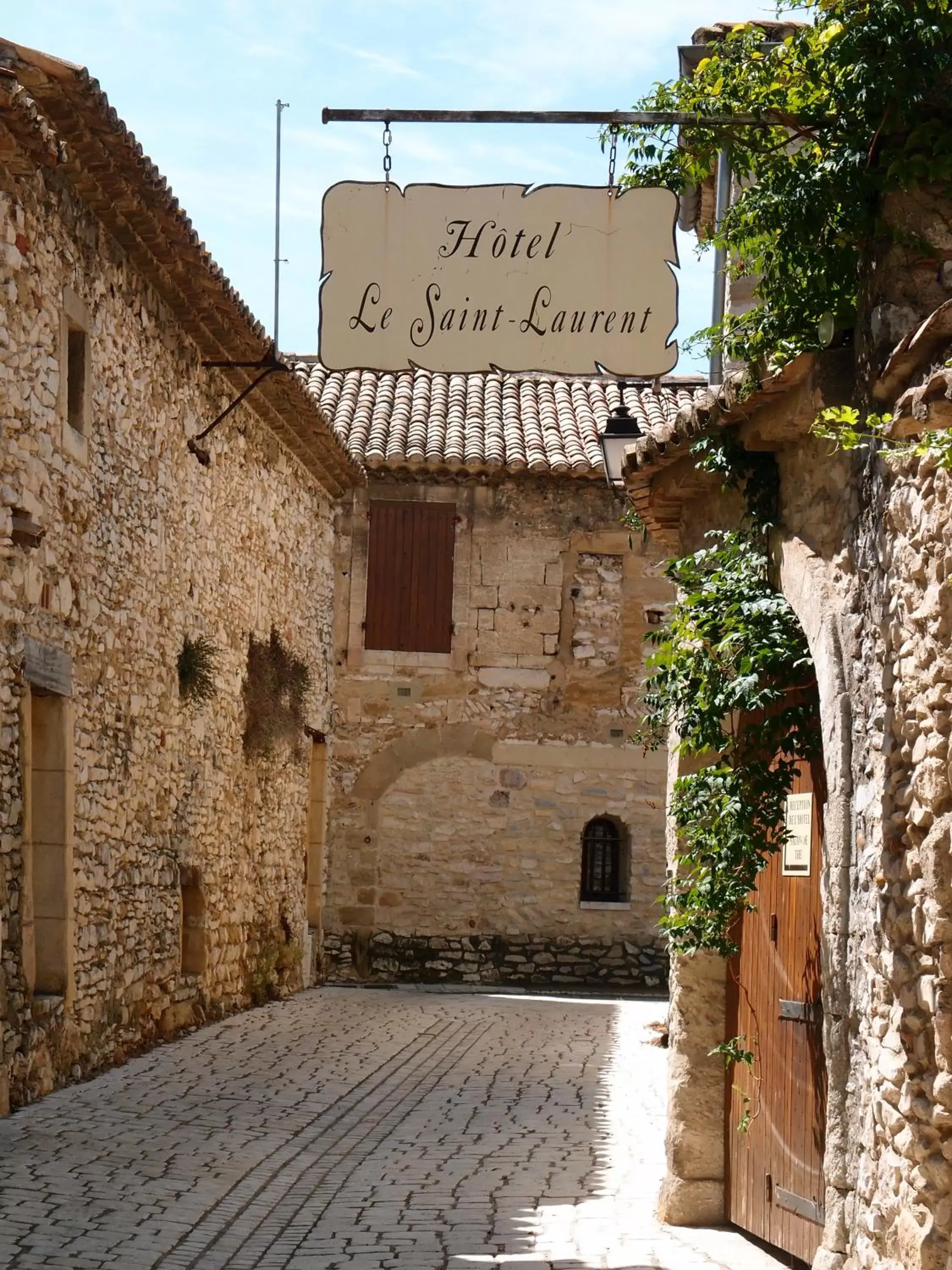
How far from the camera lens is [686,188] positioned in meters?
6.73

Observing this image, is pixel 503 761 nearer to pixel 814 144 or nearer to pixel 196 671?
pixel 196 671

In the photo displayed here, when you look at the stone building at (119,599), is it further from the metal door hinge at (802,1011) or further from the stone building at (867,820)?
the metal door hinge at (802,1011)

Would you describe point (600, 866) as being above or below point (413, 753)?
below

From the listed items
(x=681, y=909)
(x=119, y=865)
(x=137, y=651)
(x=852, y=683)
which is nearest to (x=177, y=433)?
(x=137, y=651)

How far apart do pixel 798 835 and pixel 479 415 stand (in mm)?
14903

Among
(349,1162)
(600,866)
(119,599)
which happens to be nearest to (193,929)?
(119,599)

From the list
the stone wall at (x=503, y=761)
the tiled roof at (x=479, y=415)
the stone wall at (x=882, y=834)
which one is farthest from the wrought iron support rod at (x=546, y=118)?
the stone wall at (x=503, y=761)

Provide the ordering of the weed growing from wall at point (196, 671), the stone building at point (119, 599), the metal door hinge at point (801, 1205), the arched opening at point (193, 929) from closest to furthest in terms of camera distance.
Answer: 1. the metal door hinge at point (801, 1205)
2. the stone building at point (119, 599)
3. the weed growing from wall at point (196, 671)
4. the arched opening at point (193, 929)

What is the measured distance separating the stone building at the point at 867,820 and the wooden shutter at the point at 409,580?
1240 cm

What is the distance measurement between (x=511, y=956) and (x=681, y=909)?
12.4m

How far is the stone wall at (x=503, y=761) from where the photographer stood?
18562 mm

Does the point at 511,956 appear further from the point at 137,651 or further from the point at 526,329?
the point at 526,329

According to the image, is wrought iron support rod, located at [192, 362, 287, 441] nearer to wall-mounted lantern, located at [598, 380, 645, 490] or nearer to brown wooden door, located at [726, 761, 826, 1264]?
wall-mounted lantern, located at [598, 380, 645, 490]

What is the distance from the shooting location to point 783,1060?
237 inches
